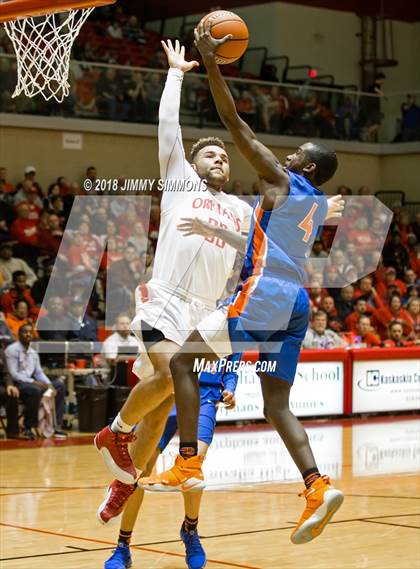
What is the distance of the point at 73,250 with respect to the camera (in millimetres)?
14383

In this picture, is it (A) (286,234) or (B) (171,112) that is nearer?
(A) (286,234)

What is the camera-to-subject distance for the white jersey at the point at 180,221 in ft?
20.9

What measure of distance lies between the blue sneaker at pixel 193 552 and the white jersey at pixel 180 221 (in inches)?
57.6

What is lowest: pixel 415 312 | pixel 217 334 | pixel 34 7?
pixel 415 312

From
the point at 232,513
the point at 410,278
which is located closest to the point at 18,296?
the point at 232,513

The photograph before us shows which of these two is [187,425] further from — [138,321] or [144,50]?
[144,50]

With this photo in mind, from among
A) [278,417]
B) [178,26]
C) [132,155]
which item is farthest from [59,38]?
[178,26]

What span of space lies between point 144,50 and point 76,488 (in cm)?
1369

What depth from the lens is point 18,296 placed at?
14.3 m

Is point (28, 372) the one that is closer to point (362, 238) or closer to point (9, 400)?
point (9, 400)

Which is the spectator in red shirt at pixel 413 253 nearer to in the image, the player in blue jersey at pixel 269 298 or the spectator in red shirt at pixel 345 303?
the spectator in red shirt at pixel 345 303

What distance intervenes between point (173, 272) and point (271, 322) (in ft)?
3.55

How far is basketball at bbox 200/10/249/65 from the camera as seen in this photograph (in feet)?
19.1

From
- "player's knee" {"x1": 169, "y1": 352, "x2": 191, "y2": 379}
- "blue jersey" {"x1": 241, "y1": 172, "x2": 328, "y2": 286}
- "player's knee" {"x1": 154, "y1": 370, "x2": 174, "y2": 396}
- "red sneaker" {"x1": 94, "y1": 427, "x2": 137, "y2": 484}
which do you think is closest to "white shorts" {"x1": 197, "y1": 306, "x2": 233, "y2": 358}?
"player's knee" {"x1": 169, "y1": 352, "x2": 191, "y2": 379}
